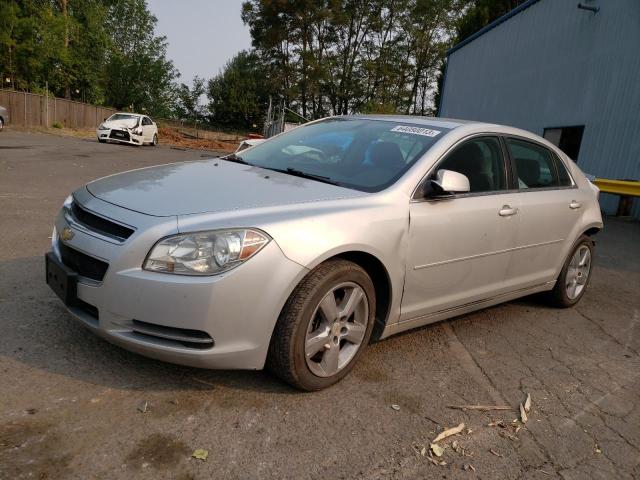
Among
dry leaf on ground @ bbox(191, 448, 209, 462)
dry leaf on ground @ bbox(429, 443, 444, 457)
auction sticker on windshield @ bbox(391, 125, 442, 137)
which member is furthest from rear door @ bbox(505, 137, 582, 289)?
dry leaf on ground @ bbox(191, 448, 209, 462)

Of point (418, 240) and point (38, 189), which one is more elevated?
point (418, 240)

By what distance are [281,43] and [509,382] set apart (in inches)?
1893

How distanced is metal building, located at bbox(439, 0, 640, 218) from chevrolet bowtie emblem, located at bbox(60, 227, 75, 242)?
537 inches

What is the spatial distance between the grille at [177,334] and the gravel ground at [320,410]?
1.12 ft

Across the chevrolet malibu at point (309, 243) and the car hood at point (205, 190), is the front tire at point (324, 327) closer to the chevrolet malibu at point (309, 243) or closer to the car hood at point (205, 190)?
the chevrolet malibu at point (309, 243)

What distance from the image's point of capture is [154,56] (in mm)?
57312

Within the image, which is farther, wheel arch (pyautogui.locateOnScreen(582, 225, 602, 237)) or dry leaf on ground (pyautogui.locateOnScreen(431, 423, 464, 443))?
wheel arch (pyautogui.locateOnScreen(582, 225, 602, 237))

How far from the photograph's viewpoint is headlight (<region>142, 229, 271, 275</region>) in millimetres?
2420

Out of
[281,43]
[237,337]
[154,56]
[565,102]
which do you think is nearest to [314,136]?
[237,337]

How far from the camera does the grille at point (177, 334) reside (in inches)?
97.0

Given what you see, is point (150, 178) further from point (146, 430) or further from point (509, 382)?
point (509, 382)

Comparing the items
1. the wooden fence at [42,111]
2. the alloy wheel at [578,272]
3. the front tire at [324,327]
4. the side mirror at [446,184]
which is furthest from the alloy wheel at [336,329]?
the wooden fence at [42,111]

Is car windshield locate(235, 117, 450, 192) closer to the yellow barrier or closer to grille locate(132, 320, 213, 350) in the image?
grille locate(132, 320, 213, 350)

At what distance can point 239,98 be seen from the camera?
177ft
